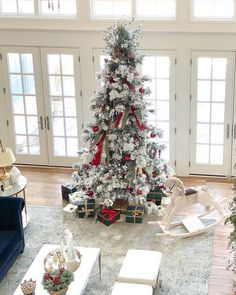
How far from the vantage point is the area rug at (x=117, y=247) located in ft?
24.3

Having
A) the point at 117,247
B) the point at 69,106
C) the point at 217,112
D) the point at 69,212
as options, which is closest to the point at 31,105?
the point at 69,106

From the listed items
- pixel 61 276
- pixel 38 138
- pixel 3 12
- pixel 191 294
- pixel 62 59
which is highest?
pixel 3 12

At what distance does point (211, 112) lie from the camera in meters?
9.96

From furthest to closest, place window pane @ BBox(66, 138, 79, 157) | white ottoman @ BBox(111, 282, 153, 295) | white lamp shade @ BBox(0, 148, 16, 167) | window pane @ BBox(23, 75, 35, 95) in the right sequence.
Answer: window pane @ BBox(66, 138, 79, 157)
window pane @ BBox(23, 75, 35, 95)
white lamp shade @ BBox(0, 148, 16, 167)
white ottoman @ BBox(111, 282, 153, 295)

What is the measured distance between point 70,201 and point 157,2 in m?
3.61

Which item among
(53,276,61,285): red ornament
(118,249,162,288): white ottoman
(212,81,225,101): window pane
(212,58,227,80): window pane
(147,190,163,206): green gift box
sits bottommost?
(118,249,162,288): white ottoman

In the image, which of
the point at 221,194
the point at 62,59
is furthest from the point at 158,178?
the point at 62,59

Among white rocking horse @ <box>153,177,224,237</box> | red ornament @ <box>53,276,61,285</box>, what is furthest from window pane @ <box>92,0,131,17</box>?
red ornament @ <box>53,276,61,285</box>

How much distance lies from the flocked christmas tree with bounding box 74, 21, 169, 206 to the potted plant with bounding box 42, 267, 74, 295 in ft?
8.10

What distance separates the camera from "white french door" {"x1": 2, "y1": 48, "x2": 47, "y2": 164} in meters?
10.4

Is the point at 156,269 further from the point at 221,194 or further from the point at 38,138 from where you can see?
the point at 38,138

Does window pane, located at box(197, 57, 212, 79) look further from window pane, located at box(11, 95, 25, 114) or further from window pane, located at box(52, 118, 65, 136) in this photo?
window pane, located at box(11, 95, 25, 114)

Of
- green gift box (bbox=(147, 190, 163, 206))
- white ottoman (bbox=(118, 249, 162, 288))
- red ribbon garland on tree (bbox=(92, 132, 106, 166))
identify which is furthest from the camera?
green gift box (bbox=(147, 190, 163, 206))

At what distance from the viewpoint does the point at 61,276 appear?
21.1 feet
